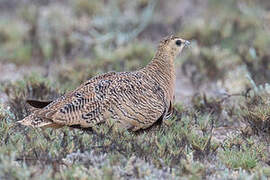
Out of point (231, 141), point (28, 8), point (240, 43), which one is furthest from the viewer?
point (28, 8)

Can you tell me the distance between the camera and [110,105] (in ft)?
14.6

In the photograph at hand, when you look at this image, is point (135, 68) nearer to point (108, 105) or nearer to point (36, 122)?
point (108, 105)

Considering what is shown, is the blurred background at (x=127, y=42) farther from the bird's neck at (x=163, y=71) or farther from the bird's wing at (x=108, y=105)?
the bird's wing at (x=108, y=105)

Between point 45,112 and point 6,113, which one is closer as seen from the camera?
point 45,112

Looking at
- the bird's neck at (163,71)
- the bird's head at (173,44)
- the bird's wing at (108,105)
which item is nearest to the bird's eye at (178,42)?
the bird's head at (173,44)

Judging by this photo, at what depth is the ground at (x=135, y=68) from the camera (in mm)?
3955

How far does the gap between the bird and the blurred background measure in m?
1.80

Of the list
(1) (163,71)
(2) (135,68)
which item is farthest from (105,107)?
(2) (135,68)

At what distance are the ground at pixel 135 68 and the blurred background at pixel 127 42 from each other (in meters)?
0.02

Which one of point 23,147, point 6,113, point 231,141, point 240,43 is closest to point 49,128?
point 23,147

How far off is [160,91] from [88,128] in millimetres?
813

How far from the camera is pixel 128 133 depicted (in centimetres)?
445

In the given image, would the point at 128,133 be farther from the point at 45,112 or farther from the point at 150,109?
the point at 45,112

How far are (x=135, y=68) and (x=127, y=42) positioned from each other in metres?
2.04
